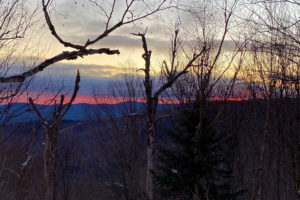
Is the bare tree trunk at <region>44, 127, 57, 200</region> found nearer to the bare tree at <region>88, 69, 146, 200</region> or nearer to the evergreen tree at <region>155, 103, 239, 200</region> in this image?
the evergreen tree at <region>155, 103, 239, 200</region>

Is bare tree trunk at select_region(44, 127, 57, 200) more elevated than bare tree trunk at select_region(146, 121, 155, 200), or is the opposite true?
bare tree trunk at select_region(44, 127, 57, 200)

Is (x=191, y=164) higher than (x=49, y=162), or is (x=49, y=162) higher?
(x=49, y=162)

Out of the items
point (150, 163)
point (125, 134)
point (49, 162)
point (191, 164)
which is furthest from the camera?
point (125, 134)

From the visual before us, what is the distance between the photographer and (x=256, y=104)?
20.0 m

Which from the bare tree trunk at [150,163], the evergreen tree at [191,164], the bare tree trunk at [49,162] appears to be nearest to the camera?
the bare tree trunk at [49,162]

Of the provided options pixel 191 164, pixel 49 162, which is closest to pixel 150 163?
pixel 191 164

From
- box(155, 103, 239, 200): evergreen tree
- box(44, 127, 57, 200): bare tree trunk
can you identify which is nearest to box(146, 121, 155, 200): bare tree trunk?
box(155, 103, 239, 200): evergreen tree

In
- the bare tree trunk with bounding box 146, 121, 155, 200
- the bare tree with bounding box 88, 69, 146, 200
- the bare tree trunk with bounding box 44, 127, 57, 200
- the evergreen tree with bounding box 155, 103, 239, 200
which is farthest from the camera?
the bare tree with bounding box 88, 69, 146, 200

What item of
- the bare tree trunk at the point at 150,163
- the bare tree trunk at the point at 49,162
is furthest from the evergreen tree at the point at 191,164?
the bare tree trunk at the point at 49,162

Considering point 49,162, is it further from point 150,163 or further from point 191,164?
point 191,164

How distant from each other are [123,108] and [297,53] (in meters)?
14.7

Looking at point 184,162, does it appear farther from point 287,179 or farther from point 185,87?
point 287,179

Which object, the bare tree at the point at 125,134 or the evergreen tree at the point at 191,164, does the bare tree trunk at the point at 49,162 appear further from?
the bare tree at the point at 125,134

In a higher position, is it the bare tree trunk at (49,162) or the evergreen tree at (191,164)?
the bare tree trunk at (49,162)
